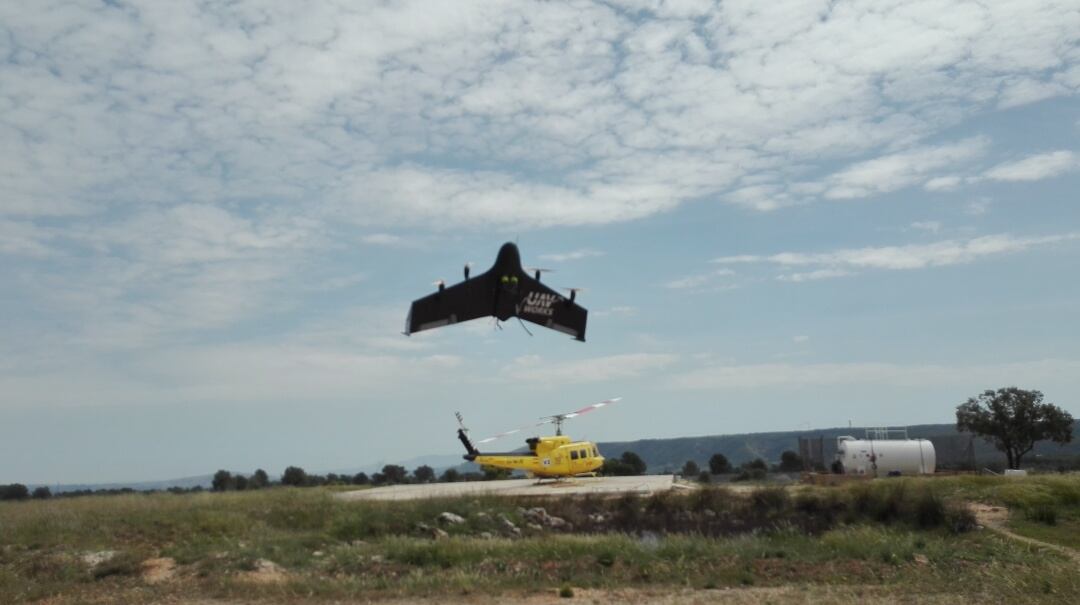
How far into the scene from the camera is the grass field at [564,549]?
680 inches

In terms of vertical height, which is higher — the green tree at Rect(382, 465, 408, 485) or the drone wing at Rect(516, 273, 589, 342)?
the drone wing at Rect(516, 273, 589, 342)

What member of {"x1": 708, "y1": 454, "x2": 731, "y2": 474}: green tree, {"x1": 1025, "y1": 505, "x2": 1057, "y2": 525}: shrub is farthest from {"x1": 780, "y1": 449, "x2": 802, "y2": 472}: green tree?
{"x1": 1025, "y1": 505, "x2": 1057, "y2": 525}: shrub

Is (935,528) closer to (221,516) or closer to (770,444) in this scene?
(221,516)

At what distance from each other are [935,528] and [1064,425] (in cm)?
3054

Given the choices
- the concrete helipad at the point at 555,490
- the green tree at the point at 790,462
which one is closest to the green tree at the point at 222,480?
the concrete helipad at the point at 555,490

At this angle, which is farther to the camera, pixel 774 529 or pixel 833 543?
pixel 774 529

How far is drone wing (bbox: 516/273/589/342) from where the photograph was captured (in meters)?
18.4

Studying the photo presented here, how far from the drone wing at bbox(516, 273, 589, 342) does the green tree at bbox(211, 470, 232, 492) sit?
1765 inches

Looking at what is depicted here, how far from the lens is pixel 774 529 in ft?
88.5

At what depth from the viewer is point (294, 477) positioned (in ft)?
200

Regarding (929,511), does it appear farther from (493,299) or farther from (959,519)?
(493,299)

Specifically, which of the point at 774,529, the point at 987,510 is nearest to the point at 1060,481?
the point at 987,510

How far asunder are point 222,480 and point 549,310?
48217mm

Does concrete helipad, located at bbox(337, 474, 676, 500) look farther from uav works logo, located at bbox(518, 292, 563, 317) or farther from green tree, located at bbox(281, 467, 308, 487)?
green tree, located at bbox(281, 467, 308, 487)
